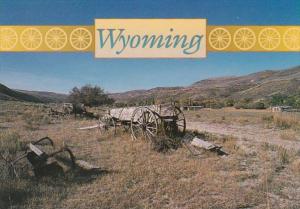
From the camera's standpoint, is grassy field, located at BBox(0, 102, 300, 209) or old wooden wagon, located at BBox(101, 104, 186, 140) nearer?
grassy field, located at BBox(0, 102, 300, 209)

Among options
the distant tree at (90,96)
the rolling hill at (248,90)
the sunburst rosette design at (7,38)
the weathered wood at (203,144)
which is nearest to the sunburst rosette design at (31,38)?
the sunburst rosette design at (7,38)

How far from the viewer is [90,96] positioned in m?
36.7

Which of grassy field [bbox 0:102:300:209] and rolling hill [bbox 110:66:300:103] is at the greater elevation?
rolling hill [bbox 110:66:300:103]

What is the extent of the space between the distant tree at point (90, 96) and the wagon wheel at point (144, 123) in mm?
25335

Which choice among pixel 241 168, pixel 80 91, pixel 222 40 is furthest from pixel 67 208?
pixel 80 91

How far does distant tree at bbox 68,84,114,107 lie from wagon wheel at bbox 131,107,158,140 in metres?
25.3

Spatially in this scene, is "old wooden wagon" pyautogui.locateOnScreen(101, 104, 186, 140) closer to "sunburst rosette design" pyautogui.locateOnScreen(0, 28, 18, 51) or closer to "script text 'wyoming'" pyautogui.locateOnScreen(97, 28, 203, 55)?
"script text 'wyoming'" pyautogui.locateOnScreen(97, 28, 203, 55)

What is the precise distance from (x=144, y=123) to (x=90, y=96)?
27.1 metres

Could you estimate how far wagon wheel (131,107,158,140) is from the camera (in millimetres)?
9984

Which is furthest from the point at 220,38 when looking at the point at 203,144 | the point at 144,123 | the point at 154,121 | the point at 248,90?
the point at 248,90

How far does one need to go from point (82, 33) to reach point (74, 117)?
15.6 m

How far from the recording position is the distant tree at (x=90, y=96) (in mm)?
35844

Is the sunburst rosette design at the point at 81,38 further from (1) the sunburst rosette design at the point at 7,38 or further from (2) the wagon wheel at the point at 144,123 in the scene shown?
(2) the wagon wheel at the point at 144,123

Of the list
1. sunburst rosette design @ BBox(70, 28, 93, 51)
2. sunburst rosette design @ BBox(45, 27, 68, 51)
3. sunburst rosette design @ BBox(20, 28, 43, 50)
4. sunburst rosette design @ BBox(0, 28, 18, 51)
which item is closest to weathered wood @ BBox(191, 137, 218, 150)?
sunburst rosette design @ BBox(70, 28, 93, 51)
